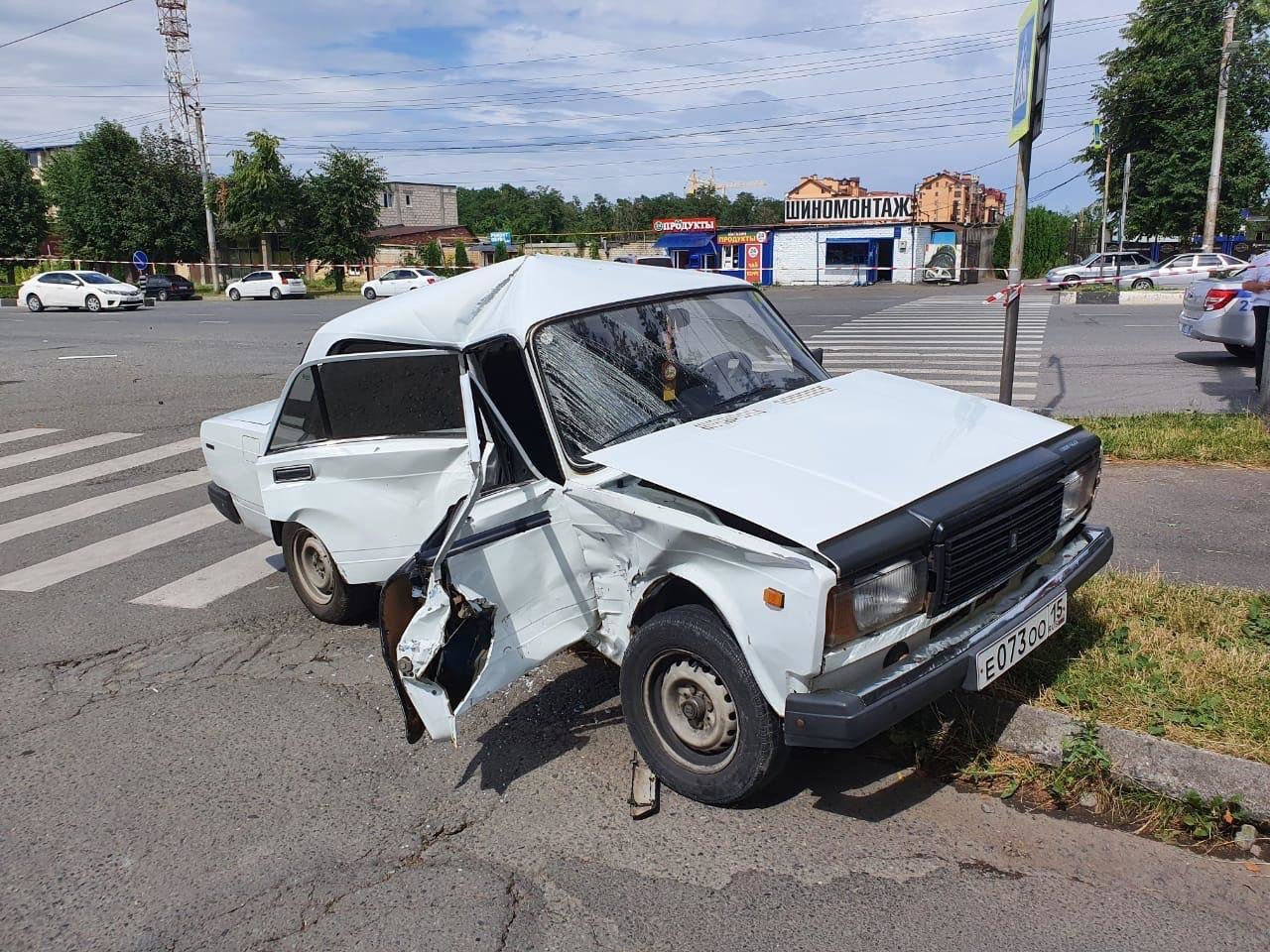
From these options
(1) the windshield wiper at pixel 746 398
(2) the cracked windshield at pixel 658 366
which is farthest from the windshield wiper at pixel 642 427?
(1) the windshield wiper at pixel 746 398

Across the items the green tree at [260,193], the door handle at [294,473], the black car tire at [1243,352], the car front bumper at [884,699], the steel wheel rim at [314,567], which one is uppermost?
the green tree at [260,193]

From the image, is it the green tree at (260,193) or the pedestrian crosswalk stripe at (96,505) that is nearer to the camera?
the pedestrian crosswalk stripe at (96,505)

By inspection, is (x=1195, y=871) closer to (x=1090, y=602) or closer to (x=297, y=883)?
(x=1090, y=602)

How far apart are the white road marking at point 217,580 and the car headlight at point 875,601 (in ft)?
14.3

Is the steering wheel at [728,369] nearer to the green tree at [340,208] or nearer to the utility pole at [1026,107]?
the utility pole at [1026,107]

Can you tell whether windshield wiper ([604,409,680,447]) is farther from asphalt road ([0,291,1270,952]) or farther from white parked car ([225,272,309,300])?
white parked car ([225,272,309,300])

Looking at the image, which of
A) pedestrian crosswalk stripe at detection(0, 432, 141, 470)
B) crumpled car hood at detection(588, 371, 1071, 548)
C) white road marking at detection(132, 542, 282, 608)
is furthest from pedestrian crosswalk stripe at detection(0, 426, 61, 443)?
crumpled car hood at detection(588, 371, 1071, 548)

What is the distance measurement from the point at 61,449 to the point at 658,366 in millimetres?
A: 8953

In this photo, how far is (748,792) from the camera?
129 inches

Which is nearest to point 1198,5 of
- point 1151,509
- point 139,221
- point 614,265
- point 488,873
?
point 1151,509

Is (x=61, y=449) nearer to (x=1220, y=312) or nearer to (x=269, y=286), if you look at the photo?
(x=1220, y=312)

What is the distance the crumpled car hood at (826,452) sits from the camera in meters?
3.10

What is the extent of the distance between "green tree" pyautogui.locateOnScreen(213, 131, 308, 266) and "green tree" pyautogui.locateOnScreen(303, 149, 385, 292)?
878 millimetres

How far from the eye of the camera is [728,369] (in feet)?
14.5
